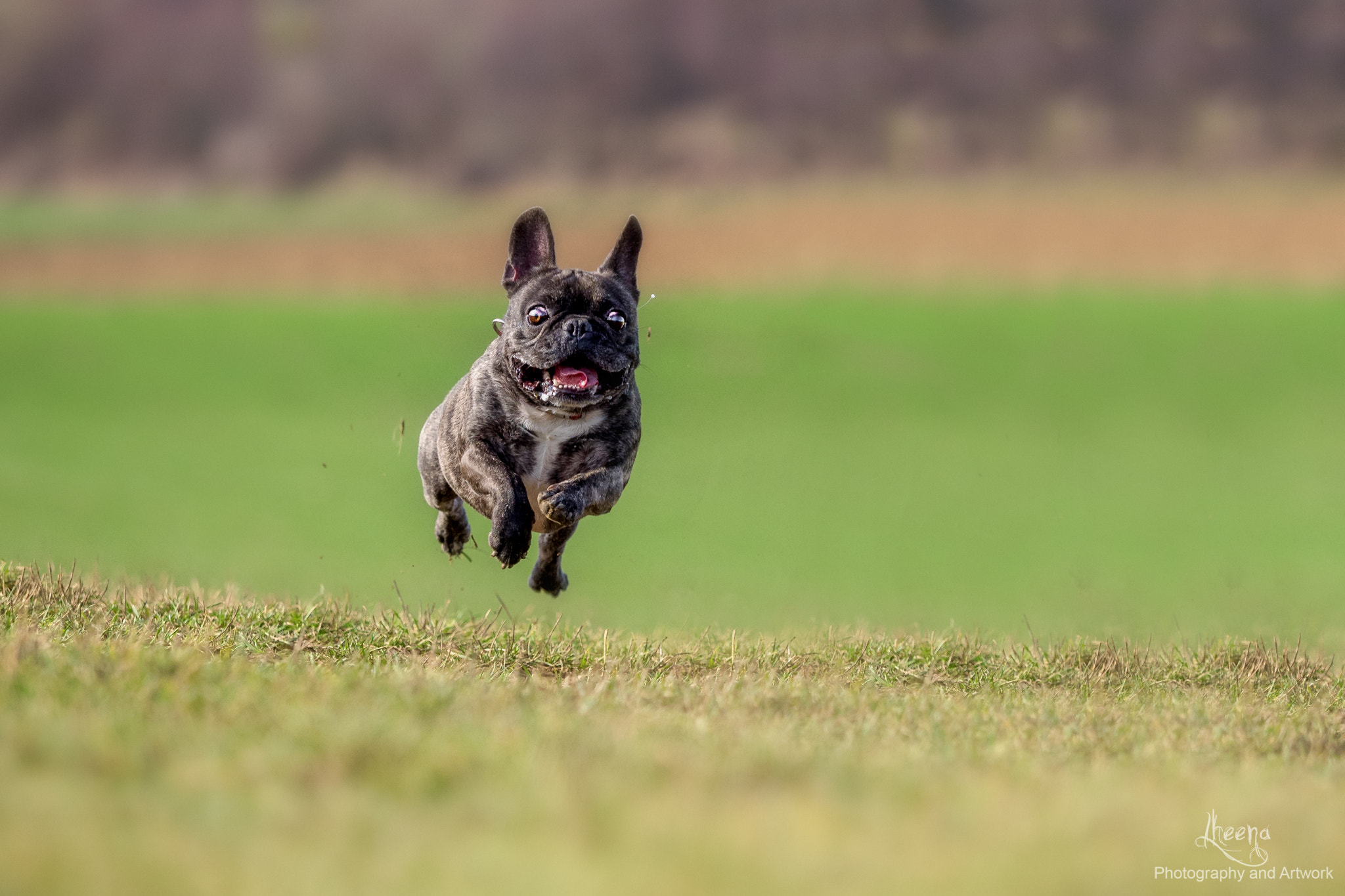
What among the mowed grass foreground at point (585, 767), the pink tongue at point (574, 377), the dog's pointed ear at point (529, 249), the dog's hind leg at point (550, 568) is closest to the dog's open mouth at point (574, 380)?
the pink tongue at point (574, 377)

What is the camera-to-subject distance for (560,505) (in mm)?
7312

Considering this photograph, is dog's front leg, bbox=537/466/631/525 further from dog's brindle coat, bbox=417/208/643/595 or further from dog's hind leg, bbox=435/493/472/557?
dog's hind leg, bbox=435/493/472/557

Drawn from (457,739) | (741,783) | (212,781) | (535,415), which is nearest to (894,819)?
(741,783)

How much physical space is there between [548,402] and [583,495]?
A: 1.79ft

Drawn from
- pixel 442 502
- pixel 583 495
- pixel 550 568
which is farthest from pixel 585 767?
pixel 442 502

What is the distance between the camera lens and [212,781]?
4184mm

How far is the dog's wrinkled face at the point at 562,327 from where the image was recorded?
7.44m

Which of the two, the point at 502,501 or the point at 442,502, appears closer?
the point at 502,501

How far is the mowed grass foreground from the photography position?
11.9ft

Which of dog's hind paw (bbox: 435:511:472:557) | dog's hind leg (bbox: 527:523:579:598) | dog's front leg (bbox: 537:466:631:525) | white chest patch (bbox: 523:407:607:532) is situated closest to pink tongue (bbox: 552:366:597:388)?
white chest patch (bbox: 523:407:607:532)

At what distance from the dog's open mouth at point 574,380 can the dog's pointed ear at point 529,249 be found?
2.34 ft

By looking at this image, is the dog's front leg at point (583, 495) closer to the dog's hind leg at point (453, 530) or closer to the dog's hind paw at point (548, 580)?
the dog's hind paw at point (548, 580)
